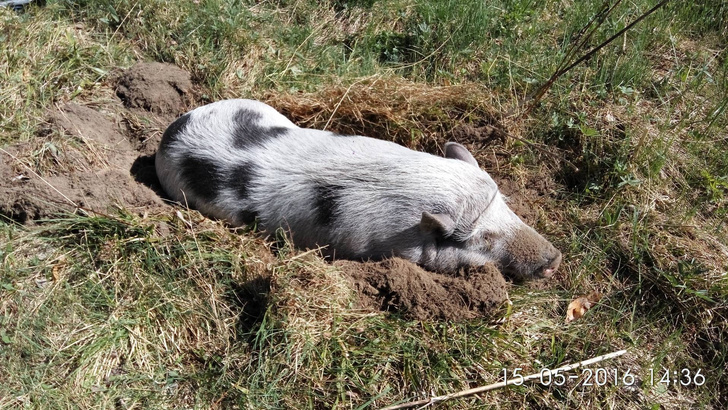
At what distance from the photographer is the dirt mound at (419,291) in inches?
147

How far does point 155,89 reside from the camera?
17.2 feet

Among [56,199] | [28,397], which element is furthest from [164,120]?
[28,397]

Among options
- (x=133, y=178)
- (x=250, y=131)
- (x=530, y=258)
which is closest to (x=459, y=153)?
(x=530, y=258)

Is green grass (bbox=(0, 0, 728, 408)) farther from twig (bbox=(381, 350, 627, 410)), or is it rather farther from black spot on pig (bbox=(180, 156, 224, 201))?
black spot on pig (bbox=(180, 156, 224, 201))

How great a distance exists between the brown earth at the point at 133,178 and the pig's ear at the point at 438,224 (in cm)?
26

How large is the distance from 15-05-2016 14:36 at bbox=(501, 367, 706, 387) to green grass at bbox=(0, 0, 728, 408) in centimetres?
4

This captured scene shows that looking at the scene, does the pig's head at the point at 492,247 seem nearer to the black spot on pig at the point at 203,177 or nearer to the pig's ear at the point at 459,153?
the pig's ear at the point at 459,153

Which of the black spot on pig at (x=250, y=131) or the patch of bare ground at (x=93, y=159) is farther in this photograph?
the black spot on pig at (x=250, y=131)

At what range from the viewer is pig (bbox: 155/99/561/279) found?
4.04m

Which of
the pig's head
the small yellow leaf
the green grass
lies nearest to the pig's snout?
the pig's head

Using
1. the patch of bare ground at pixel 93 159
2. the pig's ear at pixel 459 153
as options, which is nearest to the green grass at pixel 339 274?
the patch of bare ground at pixel 93 159

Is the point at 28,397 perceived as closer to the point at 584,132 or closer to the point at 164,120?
the point at 164,120

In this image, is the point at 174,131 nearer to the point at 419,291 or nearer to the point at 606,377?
the point at 419,291

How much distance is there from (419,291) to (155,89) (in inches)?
115
